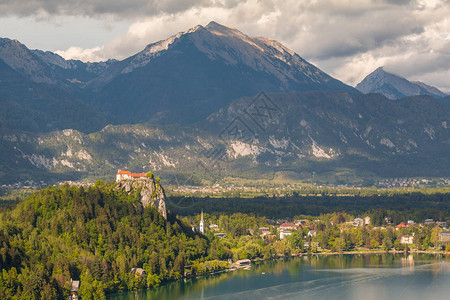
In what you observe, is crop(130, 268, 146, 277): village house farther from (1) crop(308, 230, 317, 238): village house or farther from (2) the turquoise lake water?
(1) crop(308, 230, 317, 238): village house

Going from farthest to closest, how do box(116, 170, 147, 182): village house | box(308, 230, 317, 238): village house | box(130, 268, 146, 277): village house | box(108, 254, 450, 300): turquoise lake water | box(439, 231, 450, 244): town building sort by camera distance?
box(308, 230, 317, 238): village house < box(439, 231, 450, 244): town building < box(116, 170, 147, 182): village house < box(130, 268, 146, 277): village house < box(108, 254, 450, 300): turquoise lake water

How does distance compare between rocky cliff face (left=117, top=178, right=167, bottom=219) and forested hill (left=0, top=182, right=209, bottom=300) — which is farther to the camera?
rocky cliff face (left=117, top=178, right=167, bottom=219)

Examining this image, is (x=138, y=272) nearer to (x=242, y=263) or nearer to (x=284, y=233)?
(x=242, y=263)

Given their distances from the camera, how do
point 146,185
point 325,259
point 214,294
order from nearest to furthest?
1. point 214,294
2. point 146,185
3. point 325,259

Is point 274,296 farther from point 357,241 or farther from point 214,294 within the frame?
point 357,241

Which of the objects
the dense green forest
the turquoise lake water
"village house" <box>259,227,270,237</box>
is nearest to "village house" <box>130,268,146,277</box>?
the dense green forest

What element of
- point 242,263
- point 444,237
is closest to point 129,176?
point 242,263

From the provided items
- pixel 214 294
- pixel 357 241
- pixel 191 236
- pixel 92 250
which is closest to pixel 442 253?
pixel 357 241
